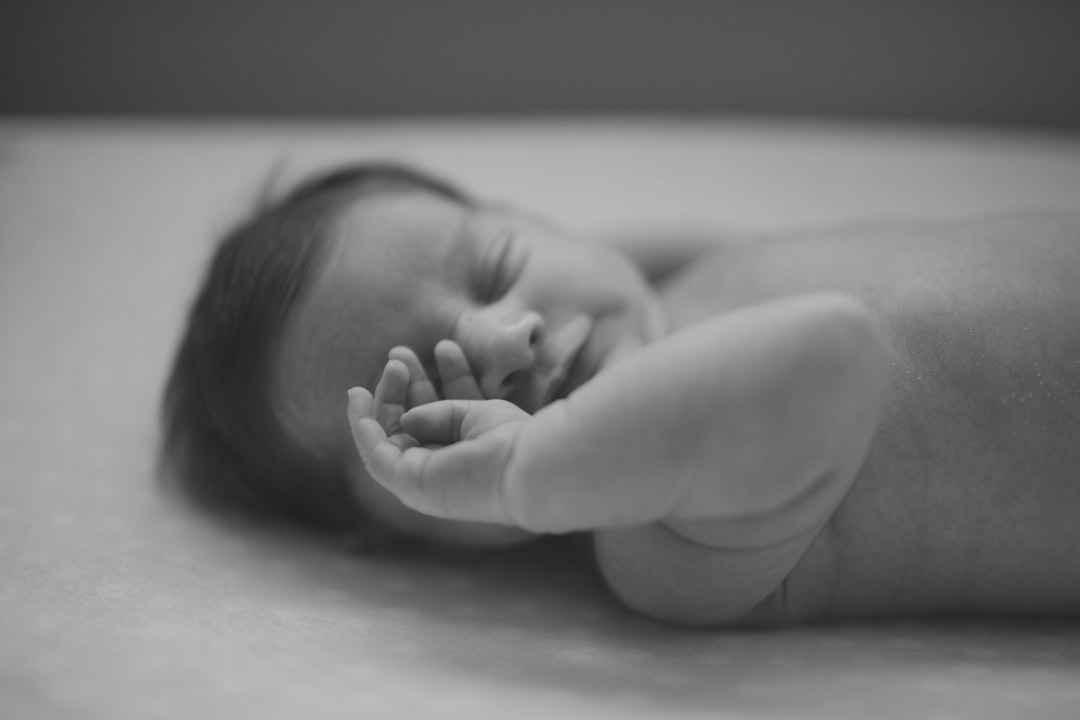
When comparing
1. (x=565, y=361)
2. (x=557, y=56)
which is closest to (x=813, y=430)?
(x=565, y=361)

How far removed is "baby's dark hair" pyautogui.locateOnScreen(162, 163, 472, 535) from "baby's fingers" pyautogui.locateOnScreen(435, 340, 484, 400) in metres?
0.15

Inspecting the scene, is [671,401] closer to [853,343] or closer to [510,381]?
[853,343]

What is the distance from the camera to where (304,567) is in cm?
83

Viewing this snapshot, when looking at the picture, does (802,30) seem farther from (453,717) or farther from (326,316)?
(453,717)

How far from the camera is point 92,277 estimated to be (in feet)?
4.10

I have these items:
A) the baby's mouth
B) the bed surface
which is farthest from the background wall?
the baby's mouth

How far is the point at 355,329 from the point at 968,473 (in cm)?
54

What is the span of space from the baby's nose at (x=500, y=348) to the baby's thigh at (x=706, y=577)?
0.16 meters

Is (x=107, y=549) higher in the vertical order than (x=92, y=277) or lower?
lower

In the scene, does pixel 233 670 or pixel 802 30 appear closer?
pixel 233 670

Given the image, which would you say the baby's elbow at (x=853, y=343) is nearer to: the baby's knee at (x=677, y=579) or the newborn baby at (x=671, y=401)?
the newborn baby at (x=671, y=401)

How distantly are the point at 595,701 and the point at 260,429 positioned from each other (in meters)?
0.44

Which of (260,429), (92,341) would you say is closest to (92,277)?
(92,341)

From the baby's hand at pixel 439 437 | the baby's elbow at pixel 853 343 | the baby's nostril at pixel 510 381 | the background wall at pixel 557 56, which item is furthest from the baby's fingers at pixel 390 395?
the background wall at pixel 557 56
